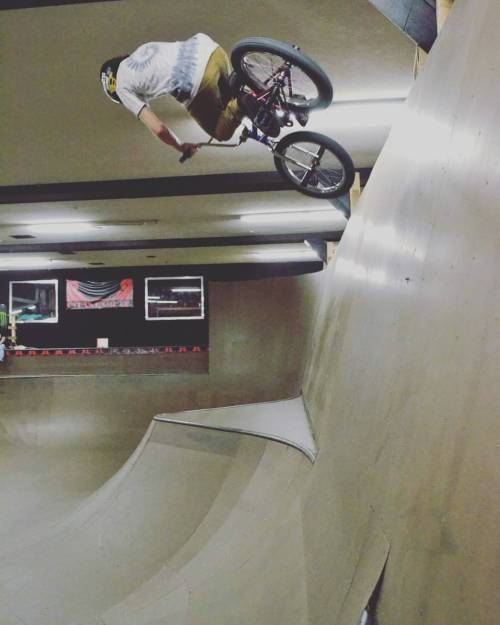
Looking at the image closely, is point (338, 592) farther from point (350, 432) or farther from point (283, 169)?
point (283, 169)

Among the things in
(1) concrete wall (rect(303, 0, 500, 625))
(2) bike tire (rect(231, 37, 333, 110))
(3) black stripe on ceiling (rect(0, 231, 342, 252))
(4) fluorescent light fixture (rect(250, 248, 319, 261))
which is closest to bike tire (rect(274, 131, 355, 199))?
(2) bike tire (rect(231, 37, 333, 110))

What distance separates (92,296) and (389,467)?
1532cm

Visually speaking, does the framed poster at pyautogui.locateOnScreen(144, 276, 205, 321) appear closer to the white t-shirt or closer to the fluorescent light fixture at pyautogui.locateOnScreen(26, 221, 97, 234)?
the fluorescent light fixture at pyautogui.locateOnScreen(26, 221, 97, 234)

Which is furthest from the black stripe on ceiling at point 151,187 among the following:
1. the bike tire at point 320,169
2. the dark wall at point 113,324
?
the dark wall at point 113,324

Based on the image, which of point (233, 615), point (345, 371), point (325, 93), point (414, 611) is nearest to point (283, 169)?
point (325, 93)

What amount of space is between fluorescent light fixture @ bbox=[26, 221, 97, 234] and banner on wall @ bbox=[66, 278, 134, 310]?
6610mm

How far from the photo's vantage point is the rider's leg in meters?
2.73

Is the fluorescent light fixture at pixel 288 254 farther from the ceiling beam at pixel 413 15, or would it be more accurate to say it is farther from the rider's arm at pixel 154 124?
the ceiling beam at pixel 413 15

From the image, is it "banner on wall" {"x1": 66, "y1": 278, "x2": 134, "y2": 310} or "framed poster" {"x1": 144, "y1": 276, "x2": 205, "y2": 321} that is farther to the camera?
"banner on wall" {"x1": 66, "y1": 278, "x2": 134, "y2": 310}

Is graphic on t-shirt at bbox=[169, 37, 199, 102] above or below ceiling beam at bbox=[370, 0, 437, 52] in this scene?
below

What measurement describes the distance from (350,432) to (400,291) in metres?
0.63

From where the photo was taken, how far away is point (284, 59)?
8.48 feet

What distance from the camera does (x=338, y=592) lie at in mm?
1439

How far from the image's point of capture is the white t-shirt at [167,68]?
2633 millimetres
